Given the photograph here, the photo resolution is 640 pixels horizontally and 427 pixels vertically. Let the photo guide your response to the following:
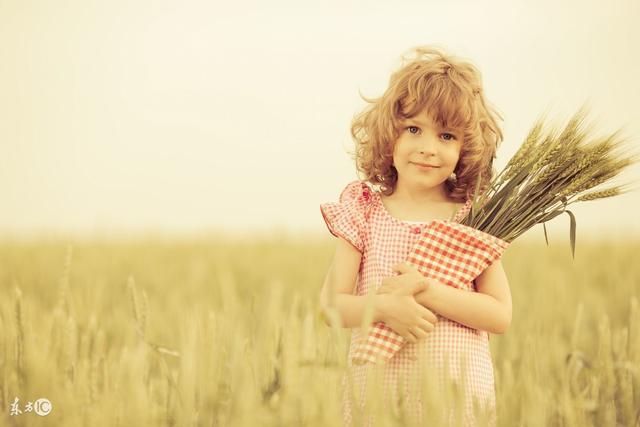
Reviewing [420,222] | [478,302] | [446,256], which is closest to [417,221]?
[420,222]

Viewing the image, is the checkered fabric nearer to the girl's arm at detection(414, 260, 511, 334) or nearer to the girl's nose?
the girl's arm at detection(414, 260, 511, 334)

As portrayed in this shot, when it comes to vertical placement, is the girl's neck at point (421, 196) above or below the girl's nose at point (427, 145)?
below

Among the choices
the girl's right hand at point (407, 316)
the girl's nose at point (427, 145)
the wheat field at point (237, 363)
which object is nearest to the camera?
the wheat field at point (237, 363)

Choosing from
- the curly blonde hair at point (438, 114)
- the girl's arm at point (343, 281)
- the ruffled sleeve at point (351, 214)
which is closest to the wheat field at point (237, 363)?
A: the girl's arm at point (343, 281)

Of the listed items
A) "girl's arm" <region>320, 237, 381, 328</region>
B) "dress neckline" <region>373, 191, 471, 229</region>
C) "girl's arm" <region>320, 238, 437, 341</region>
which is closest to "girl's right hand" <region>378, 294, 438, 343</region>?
"girl's arm" <region>320, 238, 437, 341</region>

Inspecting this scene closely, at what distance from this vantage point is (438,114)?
187 centimetres

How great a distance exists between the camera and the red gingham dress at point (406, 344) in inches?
70.6

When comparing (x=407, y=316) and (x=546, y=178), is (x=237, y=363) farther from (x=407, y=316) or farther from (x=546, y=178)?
(x=546, y=178)

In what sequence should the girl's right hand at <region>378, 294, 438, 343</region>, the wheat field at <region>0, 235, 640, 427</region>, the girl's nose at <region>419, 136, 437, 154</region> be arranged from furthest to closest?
the girl's nose at <region>419, 136, 437, 154</region> → the girl's right hand at <region>378, 294, 438, 343</region> → the wheat field at <region>0, 235, 640, 427</region>

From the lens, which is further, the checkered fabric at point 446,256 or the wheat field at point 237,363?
the checkered fabric at point 446,256

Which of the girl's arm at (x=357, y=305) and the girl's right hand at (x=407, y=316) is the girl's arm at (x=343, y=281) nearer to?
the girl's arm at (x=357, y=305)

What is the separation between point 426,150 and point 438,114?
9 centimetres

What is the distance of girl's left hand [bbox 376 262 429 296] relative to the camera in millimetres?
1764

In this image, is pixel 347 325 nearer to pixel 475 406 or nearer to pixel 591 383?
pixel 475 406
